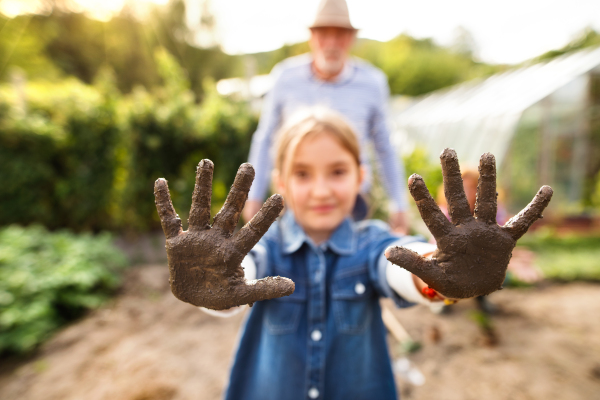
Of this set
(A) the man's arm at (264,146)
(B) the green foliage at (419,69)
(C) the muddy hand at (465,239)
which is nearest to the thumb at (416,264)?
(C) the muddy hand at (465,239)

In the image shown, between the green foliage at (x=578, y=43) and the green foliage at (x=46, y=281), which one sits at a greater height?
the green foliage at (x=578, y=43)

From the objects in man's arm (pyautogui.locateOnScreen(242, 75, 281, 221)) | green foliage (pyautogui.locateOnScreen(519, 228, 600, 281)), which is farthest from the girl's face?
green foliage (pyautogui.locateOnScreen(519, 228, 600, 281))

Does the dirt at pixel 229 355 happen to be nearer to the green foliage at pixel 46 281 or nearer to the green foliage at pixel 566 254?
the green foliage at pixel 46 281

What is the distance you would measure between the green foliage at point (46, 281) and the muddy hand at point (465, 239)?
359 cm

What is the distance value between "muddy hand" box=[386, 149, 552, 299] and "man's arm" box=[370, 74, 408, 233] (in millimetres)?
1357

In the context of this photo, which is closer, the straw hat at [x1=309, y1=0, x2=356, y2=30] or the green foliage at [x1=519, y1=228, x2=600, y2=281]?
the straw hat at [x1=309, y1=0, x2=356, y2=30]

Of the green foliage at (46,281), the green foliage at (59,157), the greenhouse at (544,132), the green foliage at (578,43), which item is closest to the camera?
A: the green foliage at (46,281)

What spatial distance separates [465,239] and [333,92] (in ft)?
5.06

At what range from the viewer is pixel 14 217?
508 centimetres

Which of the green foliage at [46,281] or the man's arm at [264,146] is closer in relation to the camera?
the man's arm at [264,146]

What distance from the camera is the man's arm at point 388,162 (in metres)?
2.20

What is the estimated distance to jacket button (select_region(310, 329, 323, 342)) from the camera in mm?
1230

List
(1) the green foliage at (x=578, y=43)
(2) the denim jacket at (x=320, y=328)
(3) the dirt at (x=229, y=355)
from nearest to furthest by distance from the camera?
1. (2) the denim jacket at (x=320, y=328)
2. (3) the dirt at (x=229, y=355)
3. (1) the green foliage at (x=578, y=43)

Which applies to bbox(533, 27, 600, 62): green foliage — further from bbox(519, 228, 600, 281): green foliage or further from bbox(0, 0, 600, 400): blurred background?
bbox(519, 228, 600, 281): green foliage
